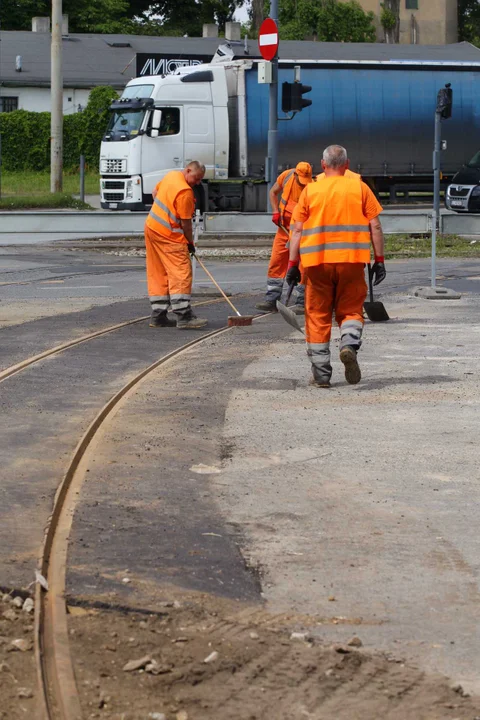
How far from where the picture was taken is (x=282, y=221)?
13.5 m

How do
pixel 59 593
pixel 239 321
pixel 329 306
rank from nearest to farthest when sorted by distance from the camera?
pixel 59 593
pixel 329 306
pixel 239 321

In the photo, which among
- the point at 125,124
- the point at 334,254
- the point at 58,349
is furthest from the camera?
the point at 125,124

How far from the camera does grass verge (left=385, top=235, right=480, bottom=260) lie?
21859 millimetres

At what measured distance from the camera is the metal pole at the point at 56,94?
33156 mm

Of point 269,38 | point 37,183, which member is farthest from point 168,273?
point 37,183

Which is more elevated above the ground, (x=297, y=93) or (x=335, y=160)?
(x=297, y=93)

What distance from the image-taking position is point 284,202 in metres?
13.4

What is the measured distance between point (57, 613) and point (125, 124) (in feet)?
87.3

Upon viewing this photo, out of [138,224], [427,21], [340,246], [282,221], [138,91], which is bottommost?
[138,224]

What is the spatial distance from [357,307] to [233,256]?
12.5 m

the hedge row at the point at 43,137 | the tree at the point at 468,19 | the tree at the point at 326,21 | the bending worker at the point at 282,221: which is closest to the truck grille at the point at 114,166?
the bending worker at the point at 282,221

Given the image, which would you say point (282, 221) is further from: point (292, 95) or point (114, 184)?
point (114, 184)

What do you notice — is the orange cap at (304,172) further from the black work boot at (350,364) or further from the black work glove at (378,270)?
the black work boot at (350,364)

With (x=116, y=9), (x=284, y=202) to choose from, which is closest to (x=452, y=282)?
(x=284, y=202)
